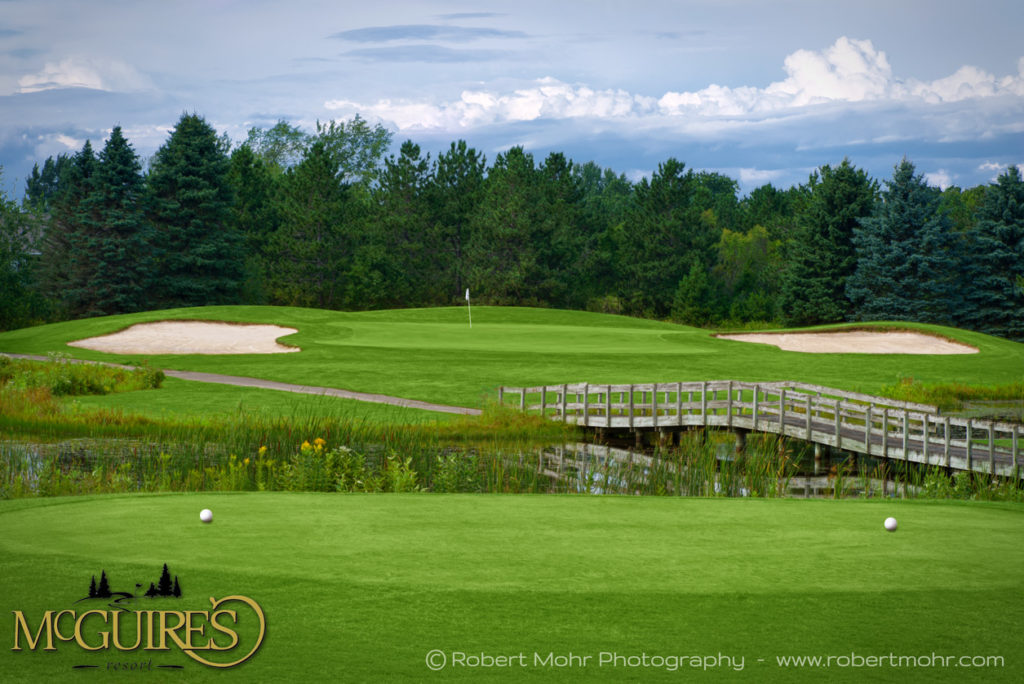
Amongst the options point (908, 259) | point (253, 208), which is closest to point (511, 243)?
point (253, 208)

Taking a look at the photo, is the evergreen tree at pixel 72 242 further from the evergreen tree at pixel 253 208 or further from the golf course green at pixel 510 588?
the golf course green at pixel 510 588

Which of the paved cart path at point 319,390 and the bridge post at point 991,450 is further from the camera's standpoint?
the paved cart path at point 319,390

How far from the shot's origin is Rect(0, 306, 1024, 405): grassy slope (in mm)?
29859

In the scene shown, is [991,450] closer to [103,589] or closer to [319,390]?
[103,589]

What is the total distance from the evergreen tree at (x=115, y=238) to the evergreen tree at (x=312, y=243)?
437 inches

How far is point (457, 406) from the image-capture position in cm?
2586

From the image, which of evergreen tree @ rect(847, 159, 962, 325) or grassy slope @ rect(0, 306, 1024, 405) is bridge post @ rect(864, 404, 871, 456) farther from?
evergreen tree @ rect(847, 159, 962, 325)

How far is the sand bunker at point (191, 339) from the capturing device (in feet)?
119

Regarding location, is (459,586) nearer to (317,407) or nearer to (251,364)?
(317,407)

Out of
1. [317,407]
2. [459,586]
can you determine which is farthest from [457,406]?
[459,586]

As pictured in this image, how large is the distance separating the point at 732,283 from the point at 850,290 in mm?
22308

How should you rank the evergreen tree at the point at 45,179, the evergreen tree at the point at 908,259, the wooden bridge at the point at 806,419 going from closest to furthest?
the wooden bridge at the point at 806,419, the evergreen tree at the point at 908,259, the evergreen tree at the point at 45,179

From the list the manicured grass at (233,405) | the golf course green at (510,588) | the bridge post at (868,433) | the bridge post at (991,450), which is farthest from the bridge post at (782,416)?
the golf course green at (510,588)

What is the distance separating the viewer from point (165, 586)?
679cm
